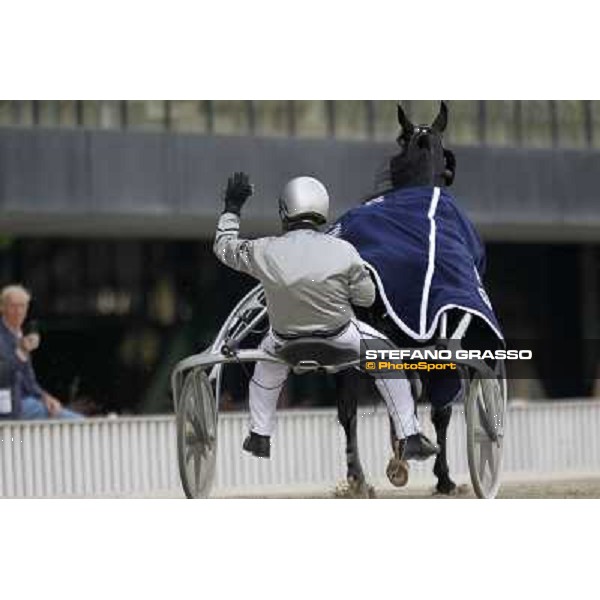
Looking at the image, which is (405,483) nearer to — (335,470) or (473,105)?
(335,470)

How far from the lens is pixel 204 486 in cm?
2589

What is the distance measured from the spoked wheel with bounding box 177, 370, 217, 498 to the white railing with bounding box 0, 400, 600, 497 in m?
0.06

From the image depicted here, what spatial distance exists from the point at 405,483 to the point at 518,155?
2.50 m

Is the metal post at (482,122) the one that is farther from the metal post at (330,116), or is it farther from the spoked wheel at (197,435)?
the spoked wheel at (197,435)

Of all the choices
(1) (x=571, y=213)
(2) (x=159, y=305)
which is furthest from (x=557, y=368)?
(2) (x=159, y=305)

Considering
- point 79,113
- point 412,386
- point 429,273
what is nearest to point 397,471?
point 412,386

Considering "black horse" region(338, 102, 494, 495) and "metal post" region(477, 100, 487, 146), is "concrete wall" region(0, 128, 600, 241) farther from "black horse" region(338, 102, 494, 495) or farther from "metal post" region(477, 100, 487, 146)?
"black horse" region(338, 102, 494, 495)

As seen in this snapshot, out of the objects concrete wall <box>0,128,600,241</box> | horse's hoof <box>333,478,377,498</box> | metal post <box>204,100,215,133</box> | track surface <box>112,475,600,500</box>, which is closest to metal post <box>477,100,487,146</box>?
concrete wall <box>0,128,600,241</box>

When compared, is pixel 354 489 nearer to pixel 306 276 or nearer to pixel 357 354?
pixel 357 354

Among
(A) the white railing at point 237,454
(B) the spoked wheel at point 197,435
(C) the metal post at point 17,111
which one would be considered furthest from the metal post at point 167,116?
(A) the white railing at point 237,454

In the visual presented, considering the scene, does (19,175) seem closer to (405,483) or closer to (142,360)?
(142,360)

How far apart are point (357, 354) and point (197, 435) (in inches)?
50.5

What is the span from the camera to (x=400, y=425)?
84.7 feet

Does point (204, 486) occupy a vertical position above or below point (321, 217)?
below
